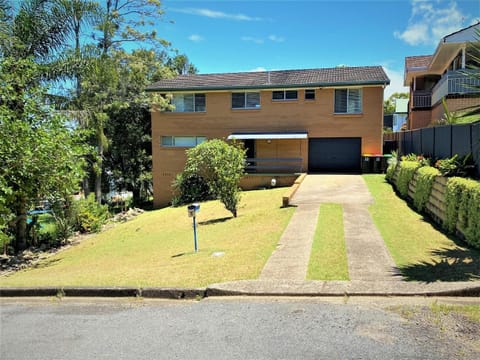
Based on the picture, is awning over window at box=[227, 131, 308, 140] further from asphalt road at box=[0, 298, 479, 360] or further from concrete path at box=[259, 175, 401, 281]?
asphalt road at box=[0, 298, 479, 360]

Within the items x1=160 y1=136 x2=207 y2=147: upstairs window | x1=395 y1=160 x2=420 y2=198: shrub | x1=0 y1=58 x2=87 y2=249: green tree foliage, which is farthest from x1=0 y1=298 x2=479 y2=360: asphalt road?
x1=160 y1=136 x2=207 y2=147: upstairs window

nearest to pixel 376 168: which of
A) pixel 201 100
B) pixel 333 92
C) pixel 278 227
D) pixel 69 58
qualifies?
pixel 333 92

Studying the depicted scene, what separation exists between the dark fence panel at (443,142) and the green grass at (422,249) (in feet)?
6.20

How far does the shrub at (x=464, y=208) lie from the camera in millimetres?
7731

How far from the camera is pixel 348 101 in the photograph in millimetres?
24969

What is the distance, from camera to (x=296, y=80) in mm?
26047

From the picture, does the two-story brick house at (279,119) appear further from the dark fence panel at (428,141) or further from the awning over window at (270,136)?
the dark fence panel at (428,141)

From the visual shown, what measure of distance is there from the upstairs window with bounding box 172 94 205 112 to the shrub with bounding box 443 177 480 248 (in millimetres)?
19994

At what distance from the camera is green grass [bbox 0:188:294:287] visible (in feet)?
24.1

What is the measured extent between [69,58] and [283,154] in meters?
14.4

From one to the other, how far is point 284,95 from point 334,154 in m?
4.82

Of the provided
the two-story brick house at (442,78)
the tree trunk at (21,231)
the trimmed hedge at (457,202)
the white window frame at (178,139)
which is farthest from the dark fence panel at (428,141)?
the white window frame at (178,139)

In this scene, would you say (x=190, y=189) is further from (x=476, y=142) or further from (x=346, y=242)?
(x=476, y=142)

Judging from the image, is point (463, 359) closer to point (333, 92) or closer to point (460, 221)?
point (460, 221)
